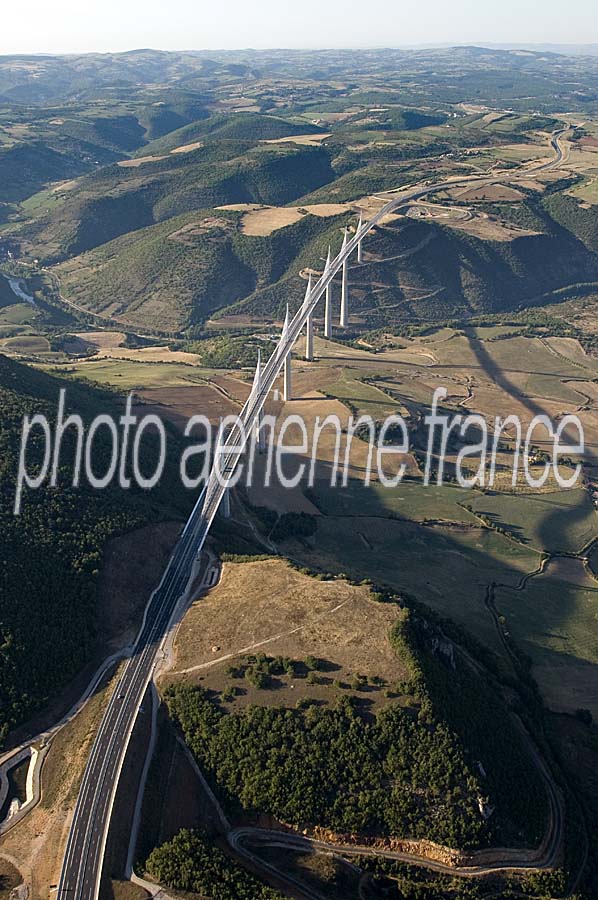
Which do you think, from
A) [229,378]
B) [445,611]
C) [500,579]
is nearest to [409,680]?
[445,611]

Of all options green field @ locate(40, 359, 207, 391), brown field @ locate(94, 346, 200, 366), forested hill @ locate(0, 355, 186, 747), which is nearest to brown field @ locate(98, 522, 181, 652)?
forested hill @ locate(0, 355, 186, 747)

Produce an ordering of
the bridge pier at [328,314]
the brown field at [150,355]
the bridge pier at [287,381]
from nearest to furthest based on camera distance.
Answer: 1. the bridge pier at [287,381]
2. the brown field at [150,355]
3. the bridge pier at [328,314]

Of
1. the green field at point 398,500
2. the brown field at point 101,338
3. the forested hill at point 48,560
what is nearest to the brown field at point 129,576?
the forested hill at point 48,560

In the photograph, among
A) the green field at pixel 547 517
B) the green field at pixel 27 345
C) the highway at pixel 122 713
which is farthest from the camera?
the green field at pixel 27 345

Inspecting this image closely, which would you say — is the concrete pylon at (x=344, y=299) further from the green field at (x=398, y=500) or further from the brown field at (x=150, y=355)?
the green field at (x=398, y=500)

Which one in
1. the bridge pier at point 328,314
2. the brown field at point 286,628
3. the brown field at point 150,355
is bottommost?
the brown field at point 286,628

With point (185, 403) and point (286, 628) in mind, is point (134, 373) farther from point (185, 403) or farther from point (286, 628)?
point (286, 628)

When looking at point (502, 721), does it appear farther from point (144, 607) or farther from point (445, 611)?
point (144, 607)

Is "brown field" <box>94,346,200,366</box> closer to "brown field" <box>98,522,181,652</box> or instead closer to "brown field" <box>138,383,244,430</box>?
"brown field" <box>138,383,244,430</box>
